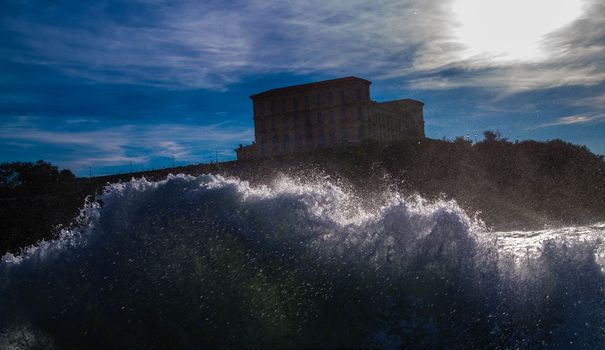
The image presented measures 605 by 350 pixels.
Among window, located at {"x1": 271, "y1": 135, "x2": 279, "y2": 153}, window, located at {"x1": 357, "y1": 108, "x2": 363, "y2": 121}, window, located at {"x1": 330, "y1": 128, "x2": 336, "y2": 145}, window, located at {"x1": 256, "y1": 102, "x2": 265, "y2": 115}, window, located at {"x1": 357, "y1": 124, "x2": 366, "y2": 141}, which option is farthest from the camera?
window, located at {"x1": 256, "y1": 102, "x2": 265, "y2": 115}

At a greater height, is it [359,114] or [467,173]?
[359,114]

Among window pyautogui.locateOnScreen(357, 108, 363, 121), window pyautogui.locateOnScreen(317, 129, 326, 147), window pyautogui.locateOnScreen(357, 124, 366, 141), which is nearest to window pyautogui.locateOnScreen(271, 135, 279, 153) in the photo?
window pyautogui.locateOnScreen(317, 129, 326, 147)

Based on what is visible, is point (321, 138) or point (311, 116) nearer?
point (321, 138)

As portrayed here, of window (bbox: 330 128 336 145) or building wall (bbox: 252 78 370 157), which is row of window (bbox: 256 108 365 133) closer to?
building wall (bbox: 252 78 370 157)

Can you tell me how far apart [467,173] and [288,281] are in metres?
38.8

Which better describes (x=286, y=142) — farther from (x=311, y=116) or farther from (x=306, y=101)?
(x=306, y=101)

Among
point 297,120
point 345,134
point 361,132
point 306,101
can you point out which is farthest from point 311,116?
point 361,132

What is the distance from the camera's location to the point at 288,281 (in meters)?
7.01

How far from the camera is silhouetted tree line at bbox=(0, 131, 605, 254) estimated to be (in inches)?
1599

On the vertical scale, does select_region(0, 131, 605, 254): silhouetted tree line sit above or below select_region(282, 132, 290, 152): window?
below

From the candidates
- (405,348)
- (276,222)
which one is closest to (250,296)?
(276,222)

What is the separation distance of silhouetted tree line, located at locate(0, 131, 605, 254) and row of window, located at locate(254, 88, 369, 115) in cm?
2454

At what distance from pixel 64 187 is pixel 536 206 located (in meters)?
46.7

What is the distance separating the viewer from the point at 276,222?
761 centimetres
